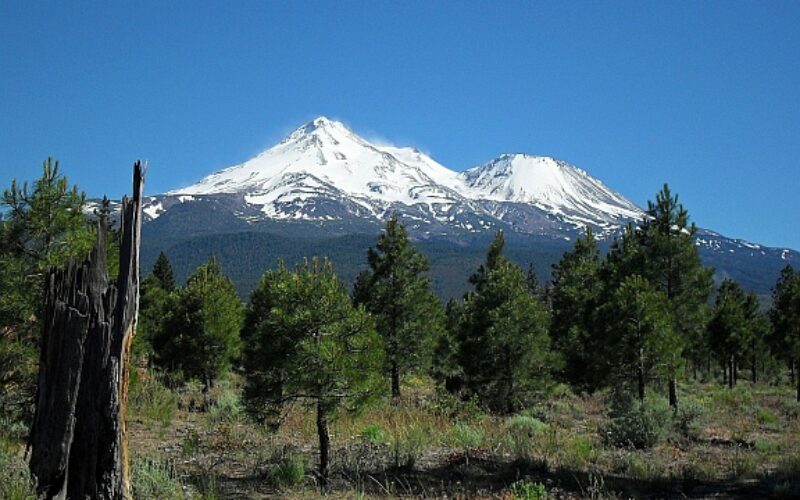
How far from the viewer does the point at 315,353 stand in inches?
380

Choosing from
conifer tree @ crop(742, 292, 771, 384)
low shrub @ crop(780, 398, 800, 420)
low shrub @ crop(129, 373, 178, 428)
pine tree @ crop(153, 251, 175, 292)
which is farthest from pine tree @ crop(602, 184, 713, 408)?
pine tree @ crop(153, 251, 175, 292)

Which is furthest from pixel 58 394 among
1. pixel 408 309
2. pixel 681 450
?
pixel 408 309

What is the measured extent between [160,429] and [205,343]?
961 cm

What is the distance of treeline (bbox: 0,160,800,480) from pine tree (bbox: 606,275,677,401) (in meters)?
0.04

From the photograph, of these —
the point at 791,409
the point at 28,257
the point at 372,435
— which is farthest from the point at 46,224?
the point at 791,409

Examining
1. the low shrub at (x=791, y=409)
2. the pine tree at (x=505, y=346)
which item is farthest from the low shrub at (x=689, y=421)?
the low shrub at (x=791, y=409)

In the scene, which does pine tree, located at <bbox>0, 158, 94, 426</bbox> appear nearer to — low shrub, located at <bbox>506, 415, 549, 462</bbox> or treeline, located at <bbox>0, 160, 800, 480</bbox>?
treeline, located at <bbox>0, 160, 800, 480</bbox>

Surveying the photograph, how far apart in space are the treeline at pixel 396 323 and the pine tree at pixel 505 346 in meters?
0.05

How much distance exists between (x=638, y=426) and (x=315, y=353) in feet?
32.1

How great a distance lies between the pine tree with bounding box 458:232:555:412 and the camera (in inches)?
856

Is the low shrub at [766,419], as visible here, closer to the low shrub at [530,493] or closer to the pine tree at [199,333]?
the low shrub at [530,493]

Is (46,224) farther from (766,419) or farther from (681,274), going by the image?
(766,419)

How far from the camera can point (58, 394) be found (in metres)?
5.94

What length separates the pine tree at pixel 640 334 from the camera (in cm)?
1848
